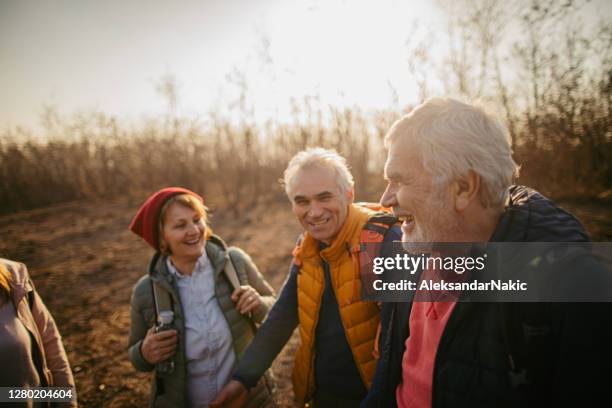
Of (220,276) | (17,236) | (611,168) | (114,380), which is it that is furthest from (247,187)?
(611,168)

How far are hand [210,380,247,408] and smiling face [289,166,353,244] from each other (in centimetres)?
108

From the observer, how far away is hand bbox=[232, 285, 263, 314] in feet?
7.37

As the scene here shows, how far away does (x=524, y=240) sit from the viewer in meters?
0.98

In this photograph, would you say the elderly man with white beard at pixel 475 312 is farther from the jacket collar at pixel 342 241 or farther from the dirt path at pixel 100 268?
the dirt path at pixel 100 268

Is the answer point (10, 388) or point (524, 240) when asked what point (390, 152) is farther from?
point (10, 388)

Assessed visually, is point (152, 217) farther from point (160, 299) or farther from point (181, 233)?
point (160, 299)

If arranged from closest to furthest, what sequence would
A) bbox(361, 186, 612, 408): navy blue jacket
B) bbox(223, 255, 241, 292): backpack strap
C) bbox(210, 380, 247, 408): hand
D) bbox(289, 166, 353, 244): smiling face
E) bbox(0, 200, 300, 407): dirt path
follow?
1. bbox(361, 186, 612, 408): navy blue jacket
2. bbox(210, 380, 247, 408): hand
3. bbox(289, 166, 353, 244): smiling face
4. bbox(223, 255, 241, 292): backpack strap
5. bbox(0, 200, 300, 407): dirt path

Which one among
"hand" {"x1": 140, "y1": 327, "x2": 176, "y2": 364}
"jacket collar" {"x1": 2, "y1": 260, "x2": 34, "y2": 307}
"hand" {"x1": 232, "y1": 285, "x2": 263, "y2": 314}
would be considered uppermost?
"jacket collar" {"x1": 2, "y1": 260, "x2": 34, "y2": 307}

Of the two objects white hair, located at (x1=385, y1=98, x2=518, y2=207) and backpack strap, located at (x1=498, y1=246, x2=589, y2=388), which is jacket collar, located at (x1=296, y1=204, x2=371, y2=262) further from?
backpack strap, located at (x1=498, y1=246, x2=589, y2=388)

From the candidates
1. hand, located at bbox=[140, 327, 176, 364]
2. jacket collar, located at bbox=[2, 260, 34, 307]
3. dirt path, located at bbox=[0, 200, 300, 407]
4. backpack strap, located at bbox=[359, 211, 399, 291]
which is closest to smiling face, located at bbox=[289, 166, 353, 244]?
backpack strap, located at bbox=[359, 211, 399, 291]

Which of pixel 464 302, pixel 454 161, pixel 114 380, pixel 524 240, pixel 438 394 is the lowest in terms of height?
pixel 114 380

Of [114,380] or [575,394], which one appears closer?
[575,394]

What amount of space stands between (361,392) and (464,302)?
1189 mm

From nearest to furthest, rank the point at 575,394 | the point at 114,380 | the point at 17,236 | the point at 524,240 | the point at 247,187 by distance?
the point at 575,394 < the point at 524,240 < the point at 114,380 < the point at 17,236 < the point at 247,187
